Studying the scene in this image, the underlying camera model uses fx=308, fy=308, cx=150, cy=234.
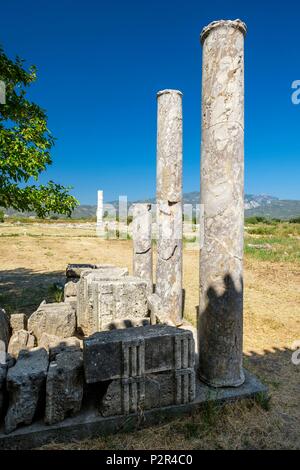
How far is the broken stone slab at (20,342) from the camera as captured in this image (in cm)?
540

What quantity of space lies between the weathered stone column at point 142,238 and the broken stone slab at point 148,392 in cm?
466

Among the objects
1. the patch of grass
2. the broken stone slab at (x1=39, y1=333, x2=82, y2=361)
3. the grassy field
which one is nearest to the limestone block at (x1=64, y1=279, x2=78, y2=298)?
the grassy field

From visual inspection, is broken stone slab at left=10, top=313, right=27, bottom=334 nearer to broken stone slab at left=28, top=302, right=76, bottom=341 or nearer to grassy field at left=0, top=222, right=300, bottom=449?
broken stone slab at left=28, top=302, right=76, bottom=341

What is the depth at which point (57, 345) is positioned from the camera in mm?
4914

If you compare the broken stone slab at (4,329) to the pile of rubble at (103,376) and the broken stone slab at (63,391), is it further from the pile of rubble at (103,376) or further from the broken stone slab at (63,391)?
the broken stone slab at (63,391)

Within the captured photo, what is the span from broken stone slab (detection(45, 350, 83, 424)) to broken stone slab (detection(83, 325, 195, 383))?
6.9 inches

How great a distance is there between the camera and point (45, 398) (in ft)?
11.8

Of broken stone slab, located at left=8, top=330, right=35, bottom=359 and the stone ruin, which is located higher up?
the stone ruin

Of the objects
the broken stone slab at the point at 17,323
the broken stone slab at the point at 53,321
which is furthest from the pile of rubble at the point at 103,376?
the broken stone slab at the point at 17,323

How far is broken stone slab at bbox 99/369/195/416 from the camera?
145 inches

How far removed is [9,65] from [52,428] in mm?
6786

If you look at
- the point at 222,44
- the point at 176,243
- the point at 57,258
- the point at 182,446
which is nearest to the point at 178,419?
the point at 182,446

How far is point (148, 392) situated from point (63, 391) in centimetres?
104
